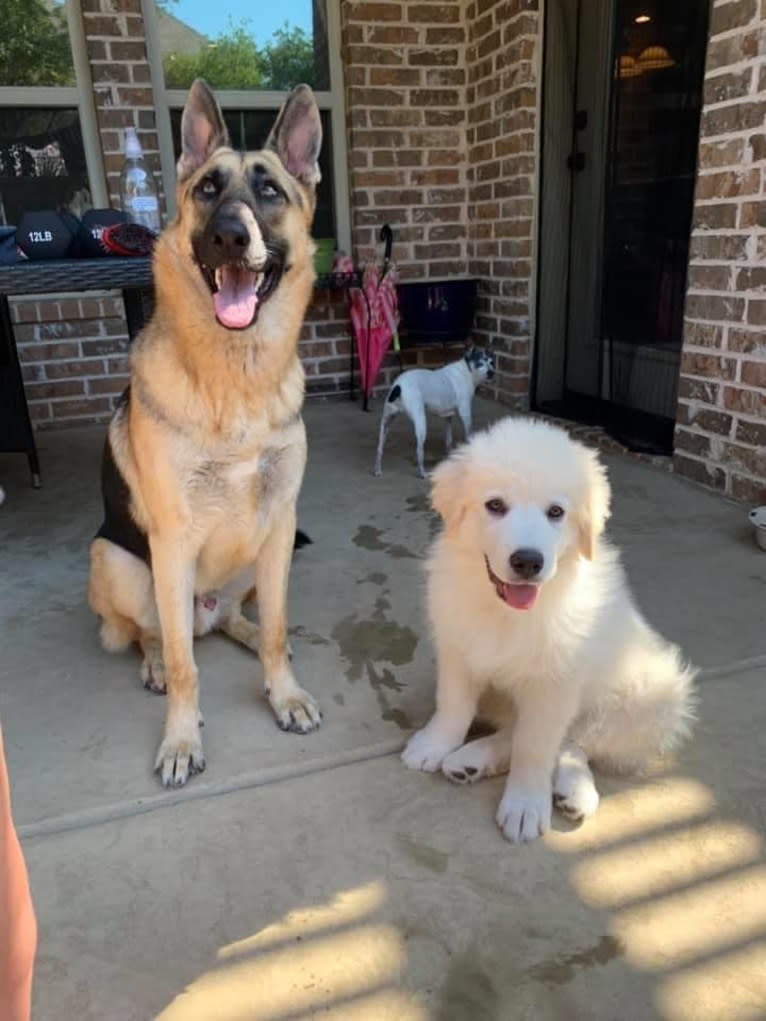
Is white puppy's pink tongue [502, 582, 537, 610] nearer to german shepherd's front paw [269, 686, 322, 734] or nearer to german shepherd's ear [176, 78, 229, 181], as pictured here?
german shepherd's front paw [269, 686, 322, 734]

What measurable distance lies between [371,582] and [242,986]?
1592 mm

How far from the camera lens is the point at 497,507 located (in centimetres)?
149

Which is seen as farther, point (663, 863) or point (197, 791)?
point (197, 791)

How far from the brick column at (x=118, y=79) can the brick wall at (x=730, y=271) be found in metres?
3.27

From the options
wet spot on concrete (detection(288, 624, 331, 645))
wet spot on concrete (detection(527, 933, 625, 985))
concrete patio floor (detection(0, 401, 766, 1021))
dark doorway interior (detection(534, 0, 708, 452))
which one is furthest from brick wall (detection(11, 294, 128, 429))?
wet spot on concrete (detection(527, 933, 625, 985))

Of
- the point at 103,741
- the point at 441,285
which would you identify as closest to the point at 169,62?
the point at 441,285

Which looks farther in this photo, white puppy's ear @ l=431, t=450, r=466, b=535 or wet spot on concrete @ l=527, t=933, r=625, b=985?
white puppy's ear @ l=431, t=450, r=466, b=535

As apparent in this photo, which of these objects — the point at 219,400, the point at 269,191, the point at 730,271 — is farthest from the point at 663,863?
the point at 730,271

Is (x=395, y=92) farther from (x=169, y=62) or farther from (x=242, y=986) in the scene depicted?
(x=242, y=986)

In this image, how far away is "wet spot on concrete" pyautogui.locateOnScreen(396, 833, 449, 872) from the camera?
4.76 ft

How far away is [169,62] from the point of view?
4719 millimetres

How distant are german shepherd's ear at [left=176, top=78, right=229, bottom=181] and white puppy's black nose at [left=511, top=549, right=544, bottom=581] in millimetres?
1357

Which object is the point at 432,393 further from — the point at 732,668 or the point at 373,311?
the point at 732,668

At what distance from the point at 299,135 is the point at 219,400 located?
805 mm
